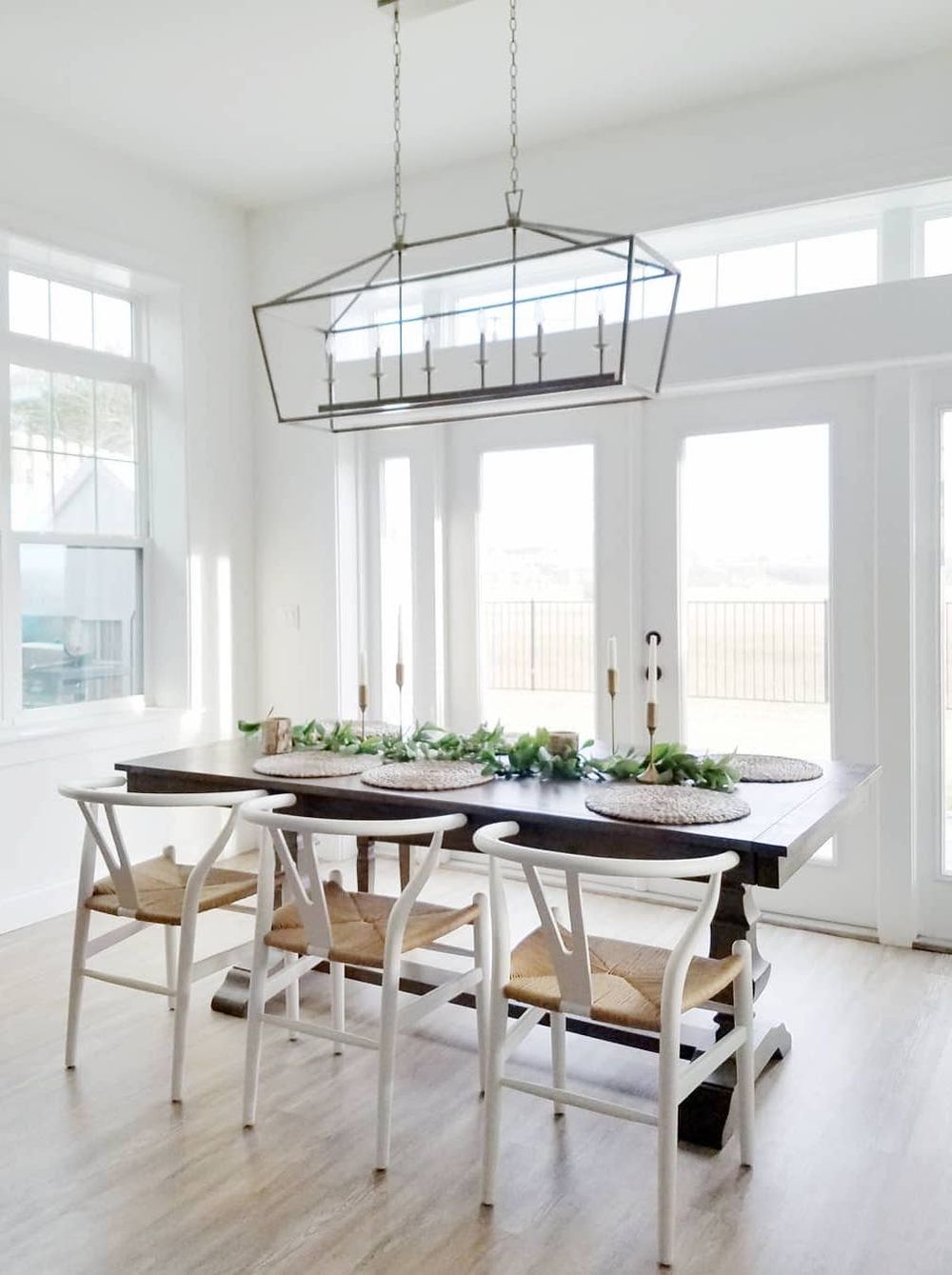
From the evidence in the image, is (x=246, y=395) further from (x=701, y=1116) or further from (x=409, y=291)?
(x=701, y=1116)

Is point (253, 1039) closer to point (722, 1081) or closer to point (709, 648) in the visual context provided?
point (722, 1081)

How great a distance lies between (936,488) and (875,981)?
5.35 ft

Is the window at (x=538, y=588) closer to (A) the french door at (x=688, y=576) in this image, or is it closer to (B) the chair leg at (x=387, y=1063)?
(A) the french door at (x=688, y=576)

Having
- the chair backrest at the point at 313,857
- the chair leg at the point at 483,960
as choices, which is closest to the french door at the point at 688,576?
the chair leg at the point at 483,960

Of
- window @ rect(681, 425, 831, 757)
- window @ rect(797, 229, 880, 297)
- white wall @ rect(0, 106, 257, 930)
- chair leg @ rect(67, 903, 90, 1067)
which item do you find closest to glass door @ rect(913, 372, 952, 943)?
window @ rect(681, 425, 831, 757)

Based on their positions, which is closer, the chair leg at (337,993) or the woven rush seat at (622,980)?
the woven rush seat at (622,980)

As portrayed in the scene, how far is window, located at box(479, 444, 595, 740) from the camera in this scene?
4410 millimetres

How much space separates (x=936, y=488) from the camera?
12.0ft

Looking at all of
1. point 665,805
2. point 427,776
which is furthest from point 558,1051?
point 427,776

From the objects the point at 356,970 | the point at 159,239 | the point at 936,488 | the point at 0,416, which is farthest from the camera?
the point at 159,239

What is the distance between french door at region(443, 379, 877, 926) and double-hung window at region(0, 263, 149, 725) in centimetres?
140

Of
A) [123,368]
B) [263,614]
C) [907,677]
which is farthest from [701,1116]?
[123,368]

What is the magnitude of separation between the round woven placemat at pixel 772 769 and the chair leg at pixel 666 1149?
2.99 ft

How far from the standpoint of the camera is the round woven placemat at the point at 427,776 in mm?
2736
